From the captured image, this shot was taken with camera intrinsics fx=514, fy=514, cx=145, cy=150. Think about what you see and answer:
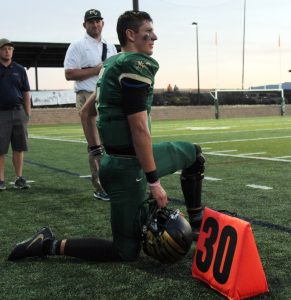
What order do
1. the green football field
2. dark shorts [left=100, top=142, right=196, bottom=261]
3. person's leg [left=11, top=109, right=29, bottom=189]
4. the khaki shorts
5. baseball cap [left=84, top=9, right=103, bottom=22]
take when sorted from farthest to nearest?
person's leg [left=11, top=109, right=29, bottom=189] → the khaki shorts → baseball cap [left=84, top=9, right=103, bottom=22] → dark shorts [left=100, top=142, right=196, bottom=261] → the green football field

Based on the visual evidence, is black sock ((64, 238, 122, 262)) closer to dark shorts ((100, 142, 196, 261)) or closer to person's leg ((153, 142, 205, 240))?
dark shorts ((100, 142, 196, 261))

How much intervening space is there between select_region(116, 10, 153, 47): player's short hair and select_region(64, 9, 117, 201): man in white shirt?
8.01 ft

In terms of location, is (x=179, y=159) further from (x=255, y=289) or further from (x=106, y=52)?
(x=106, y=52)

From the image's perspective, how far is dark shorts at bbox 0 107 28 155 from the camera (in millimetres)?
6301

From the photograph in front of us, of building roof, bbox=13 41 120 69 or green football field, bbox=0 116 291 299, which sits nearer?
green football field, bbox=0 116 291 299

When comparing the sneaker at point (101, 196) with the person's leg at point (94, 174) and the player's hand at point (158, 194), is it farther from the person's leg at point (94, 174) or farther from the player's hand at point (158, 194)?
the player's hand at point (158, 194)

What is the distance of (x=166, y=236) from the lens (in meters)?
2.98

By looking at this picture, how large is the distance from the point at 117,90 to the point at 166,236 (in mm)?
914

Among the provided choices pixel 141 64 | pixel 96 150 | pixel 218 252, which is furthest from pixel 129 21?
pixel 96 150

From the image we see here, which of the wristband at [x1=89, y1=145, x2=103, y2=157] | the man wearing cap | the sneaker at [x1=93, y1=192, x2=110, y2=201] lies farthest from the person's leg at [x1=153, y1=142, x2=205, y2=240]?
the man wearing cap

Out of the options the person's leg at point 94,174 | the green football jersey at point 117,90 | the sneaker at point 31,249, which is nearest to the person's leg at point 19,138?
the person's leg at point 94,174

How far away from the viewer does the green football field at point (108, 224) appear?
2873mm

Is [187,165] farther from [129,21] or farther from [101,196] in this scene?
[101,196]

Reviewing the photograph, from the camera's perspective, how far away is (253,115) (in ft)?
112
